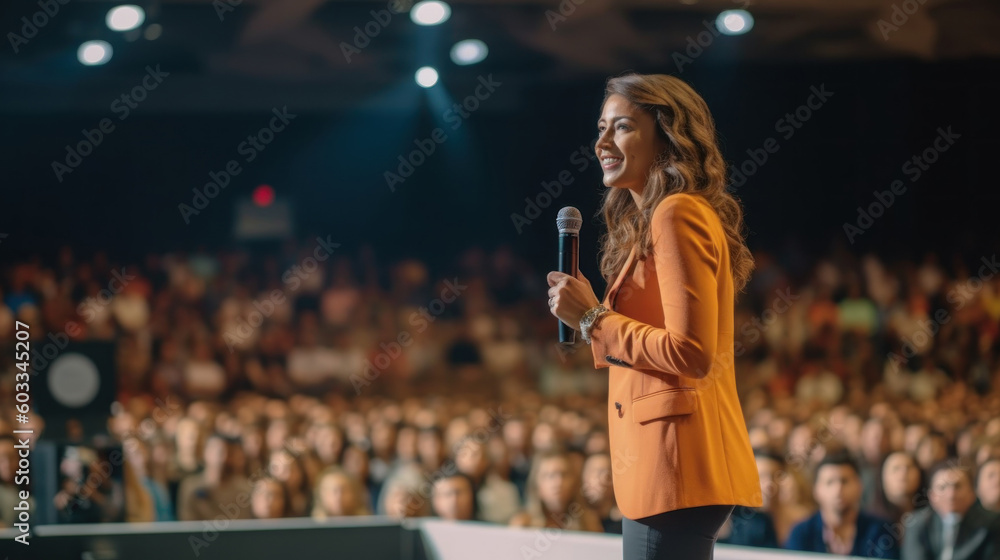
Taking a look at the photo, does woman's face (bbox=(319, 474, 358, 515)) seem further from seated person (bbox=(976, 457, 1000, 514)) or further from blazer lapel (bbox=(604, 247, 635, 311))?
blazer lapel (bbox=(604, 247, 635, 311))

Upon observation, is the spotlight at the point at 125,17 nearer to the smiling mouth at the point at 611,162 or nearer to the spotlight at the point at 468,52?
the spotlight at the point at 468,52

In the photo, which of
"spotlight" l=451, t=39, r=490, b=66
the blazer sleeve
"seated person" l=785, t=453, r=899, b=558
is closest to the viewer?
the blazer sleeve

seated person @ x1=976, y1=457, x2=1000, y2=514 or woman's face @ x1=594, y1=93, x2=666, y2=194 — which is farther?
seated person @ x1=976, y1=457, x2=1000, y2=514

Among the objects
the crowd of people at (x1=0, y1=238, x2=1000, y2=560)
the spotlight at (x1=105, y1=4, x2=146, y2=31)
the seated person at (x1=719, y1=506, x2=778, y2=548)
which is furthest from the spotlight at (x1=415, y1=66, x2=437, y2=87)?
the seated person at (x1=719, y1=506, x2=778, y2=548)

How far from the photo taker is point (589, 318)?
44.9 inches

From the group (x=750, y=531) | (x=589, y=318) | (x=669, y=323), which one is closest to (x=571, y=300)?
(x=589, y=318)

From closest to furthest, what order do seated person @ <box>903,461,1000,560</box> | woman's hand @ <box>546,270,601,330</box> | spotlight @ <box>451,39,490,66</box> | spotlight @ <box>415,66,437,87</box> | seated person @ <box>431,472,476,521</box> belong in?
woman's hand @ <box>546,270,601,330</box>, seated person @ <box>903,461,1000,560</box>, seated person @ <box>431,472,476,521</box>, spotlight @ <box>451,39,490,66</box>, spotlight @ <box>415,66,437,87</box>

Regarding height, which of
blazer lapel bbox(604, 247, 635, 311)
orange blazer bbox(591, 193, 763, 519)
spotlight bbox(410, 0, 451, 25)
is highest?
spotlight bbox(410, 0, 451, 25)

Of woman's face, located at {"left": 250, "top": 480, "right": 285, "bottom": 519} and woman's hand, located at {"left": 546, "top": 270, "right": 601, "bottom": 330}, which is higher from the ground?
woman's hand, located at {"left": 546, "top": 270, "right": 601, "bottom": 330}

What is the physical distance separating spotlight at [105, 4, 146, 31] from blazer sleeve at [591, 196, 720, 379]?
5816 millimetres

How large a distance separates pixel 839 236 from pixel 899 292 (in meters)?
0.57

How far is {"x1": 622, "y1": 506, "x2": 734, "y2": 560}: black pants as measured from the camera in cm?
108

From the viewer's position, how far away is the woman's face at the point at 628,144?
1.17 m

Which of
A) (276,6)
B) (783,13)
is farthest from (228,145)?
(783,13)
